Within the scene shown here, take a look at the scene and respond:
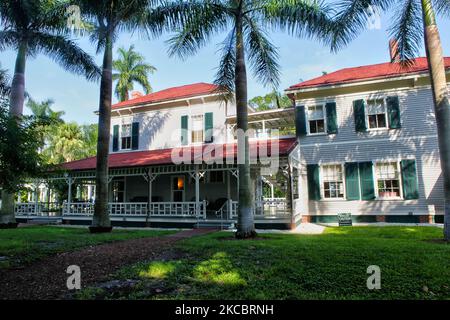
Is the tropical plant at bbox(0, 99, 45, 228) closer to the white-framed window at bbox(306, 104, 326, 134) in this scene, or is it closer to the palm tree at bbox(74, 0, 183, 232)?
the palm tree at bbox(74, 0, 183, 232)

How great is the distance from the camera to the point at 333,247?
25.2 feet

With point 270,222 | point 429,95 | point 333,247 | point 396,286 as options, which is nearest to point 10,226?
point 270,222

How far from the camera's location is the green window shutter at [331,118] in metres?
16.1

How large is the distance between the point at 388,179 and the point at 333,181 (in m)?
Result: 2.56

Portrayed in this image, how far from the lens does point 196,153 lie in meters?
16.4

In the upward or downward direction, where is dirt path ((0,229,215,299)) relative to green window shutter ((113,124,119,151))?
downward

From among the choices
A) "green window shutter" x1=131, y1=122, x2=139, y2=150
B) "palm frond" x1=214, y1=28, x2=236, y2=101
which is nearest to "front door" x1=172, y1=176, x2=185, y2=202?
"green window shutter" x1=131, y1=122, x2=139, y2=150

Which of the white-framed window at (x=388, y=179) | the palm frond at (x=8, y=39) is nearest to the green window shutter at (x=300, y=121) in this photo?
the white-framed window at (x=388, y=179)

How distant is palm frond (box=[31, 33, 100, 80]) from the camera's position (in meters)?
15.7

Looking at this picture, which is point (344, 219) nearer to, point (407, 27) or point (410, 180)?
point (410, 180)

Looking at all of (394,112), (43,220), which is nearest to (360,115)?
(394,112)

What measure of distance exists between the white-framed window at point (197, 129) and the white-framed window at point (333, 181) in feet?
24.0

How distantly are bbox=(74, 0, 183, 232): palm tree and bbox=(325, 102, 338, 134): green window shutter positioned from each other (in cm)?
957

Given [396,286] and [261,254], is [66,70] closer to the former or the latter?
[261,254]
